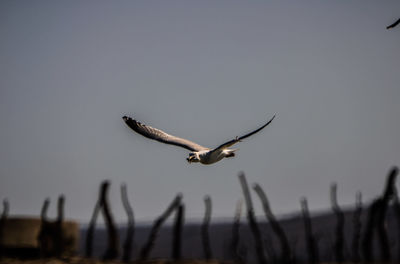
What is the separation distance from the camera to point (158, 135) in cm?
1434

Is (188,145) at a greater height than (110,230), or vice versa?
(188,145)

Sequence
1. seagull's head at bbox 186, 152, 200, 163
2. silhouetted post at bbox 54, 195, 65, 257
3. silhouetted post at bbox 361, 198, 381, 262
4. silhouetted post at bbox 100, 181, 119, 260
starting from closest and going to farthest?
seagull's head at bbox 186, 152, 200, 163
silhouetted post at bbox 361, 198, 381, 262
silhouetted post at bbox 100, 181, 119, 260
silhouetted post at bbox 54, 195, 65, 257

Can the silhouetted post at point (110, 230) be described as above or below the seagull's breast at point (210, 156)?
below

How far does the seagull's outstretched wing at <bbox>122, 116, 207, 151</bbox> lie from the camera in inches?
555

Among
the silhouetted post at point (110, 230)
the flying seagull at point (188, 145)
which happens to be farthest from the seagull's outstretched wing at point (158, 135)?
the silhouetted post at point (110, 230)

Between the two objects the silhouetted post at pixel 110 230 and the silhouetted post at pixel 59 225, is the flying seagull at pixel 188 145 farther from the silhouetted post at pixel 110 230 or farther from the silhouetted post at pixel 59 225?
the silhouetted post at pixel 59 225

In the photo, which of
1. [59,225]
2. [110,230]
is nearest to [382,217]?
[110,230]

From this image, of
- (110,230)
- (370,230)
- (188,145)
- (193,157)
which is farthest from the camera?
(110,230)

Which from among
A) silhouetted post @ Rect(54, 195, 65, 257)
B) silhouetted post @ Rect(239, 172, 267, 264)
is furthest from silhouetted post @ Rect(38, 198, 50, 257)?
silhouetted post @ Rect(239, 172, 267, 264)

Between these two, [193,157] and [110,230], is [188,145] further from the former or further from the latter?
[110,230]

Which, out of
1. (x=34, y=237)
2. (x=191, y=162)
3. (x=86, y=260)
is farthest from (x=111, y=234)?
(x=191, y=162)

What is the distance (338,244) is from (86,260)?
7.57m

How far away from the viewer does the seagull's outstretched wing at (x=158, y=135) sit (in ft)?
46.2

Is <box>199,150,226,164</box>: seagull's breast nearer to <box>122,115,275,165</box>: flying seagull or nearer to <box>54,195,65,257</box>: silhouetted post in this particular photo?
<box>122,115,275,165</box>: flying seagull
